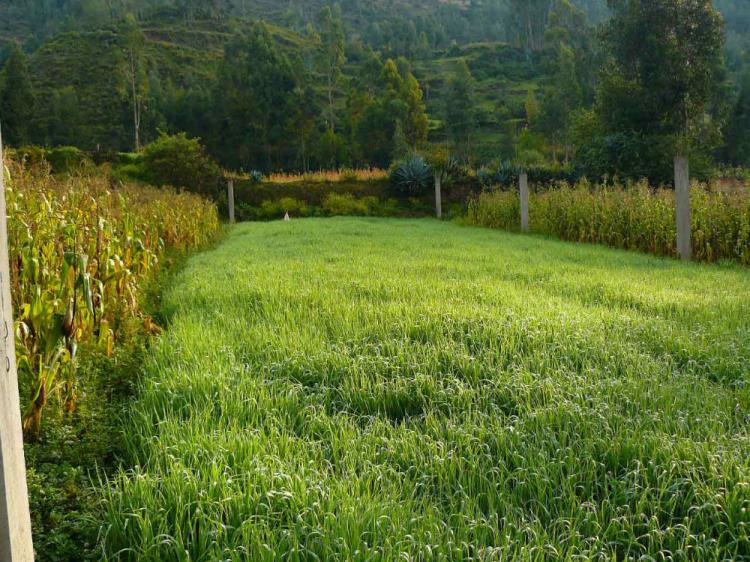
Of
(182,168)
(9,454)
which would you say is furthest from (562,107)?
(9,454)

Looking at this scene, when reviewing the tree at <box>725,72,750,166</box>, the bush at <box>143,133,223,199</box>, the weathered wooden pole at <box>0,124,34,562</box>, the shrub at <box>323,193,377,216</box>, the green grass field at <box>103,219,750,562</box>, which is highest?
the tree at <box>725,72,750,166</box>

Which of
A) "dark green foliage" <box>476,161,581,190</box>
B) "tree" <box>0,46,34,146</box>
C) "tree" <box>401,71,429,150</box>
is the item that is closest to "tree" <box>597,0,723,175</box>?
"dark green foliage" <box>476,161,581,190</box>

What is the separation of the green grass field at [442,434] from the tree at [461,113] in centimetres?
5149

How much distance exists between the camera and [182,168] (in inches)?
888

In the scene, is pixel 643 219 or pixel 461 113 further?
pixel 461 113

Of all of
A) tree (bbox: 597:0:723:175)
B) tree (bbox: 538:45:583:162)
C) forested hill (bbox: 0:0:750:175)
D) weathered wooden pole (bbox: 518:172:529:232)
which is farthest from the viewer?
tree (bbox: 538:45:583:162)

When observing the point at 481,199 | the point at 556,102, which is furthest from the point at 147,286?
the point at 556,102

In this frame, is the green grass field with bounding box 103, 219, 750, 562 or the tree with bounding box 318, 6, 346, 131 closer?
the green grass field with bounding box 103, 219, 750, 562

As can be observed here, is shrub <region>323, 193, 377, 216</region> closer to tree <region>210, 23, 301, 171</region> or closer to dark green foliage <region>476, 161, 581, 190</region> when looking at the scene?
dark green foliage <region>476, 161, 581, 190</region>

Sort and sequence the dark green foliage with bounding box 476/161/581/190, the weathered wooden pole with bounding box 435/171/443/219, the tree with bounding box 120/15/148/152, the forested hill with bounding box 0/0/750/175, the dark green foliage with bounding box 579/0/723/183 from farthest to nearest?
1. the tree with bounding box 120/15/148/152
2. the forested hill with bounding box 0/0/750/175
3. the dark green foliage with bounding box 579/0/723/183
4. the dark green foliage with bounding box 476/161/581/190
5. the weathered wooden pole with bounding box 435/171/443/219

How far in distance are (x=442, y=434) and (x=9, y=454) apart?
1512 millimetres

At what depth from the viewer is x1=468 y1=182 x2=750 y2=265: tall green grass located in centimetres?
835

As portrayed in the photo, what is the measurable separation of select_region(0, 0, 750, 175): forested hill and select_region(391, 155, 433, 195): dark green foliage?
11.1 metres

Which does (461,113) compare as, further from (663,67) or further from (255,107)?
(663,67)
